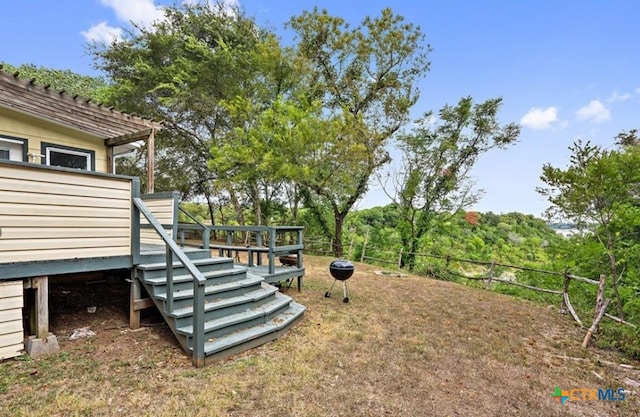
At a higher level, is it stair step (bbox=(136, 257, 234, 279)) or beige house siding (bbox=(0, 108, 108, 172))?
beige house siding (bbox=(0, 108, 108, 172))

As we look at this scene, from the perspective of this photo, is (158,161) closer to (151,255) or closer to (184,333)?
(151,255)

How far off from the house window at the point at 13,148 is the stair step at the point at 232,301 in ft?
13.5

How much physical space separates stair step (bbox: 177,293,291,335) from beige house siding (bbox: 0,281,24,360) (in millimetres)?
1511

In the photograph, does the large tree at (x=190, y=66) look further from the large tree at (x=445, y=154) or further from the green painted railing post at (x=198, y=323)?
the green painted railing post at (x=198, y=323)

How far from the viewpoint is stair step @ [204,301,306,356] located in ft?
10.7

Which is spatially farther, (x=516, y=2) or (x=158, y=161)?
(x=158, y=161)

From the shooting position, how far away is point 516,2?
368 inches

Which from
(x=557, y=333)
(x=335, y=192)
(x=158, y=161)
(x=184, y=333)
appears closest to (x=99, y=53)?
(x=158, y=161)

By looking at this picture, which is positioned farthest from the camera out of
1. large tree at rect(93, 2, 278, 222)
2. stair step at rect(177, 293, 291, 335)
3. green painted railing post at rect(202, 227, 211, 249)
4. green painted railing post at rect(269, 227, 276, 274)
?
large tree at rect(93, 2, 278, 222)

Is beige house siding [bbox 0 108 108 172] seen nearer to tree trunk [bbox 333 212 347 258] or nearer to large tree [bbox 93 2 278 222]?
large tree [bbox 93 2 278 222]

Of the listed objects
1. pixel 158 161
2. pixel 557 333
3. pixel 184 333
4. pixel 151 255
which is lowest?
pixel 557 333

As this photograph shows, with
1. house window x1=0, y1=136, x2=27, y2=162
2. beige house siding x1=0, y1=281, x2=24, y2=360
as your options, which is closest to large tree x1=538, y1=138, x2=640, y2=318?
beige house siding x1=0, y1=281, x2=24, y2=360

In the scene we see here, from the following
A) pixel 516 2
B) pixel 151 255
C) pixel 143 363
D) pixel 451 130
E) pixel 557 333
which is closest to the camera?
pixel 143 363

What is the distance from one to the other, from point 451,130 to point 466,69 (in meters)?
2.45
